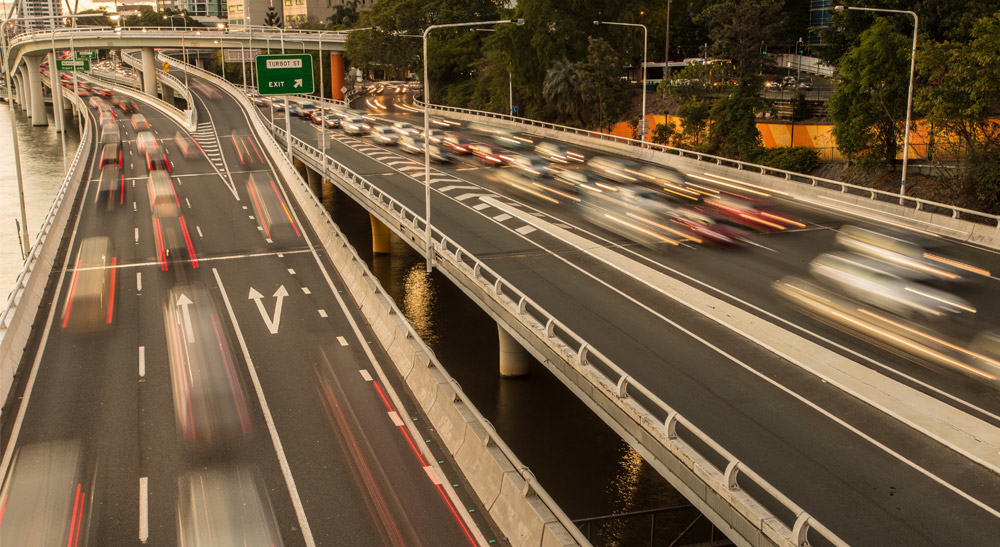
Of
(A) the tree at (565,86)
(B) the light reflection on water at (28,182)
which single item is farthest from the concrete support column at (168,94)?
(A) the tree at (565,86)

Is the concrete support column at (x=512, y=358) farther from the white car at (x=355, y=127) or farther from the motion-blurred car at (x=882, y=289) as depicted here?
the white car at (x=355, y=127)

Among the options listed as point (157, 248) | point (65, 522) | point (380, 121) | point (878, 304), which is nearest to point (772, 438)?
point (878, 304)

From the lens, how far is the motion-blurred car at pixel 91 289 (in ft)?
94.3

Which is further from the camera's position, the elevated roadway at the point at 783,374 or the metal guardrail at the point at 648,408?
the elevated roadway at the point at 783,374

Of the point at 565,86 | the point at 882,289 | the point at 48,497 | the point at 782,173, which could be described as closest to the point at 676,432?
the point at 48,497

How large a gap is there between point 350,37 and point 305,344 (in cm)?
10512

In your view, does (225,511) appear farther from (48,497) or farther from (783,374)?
(783,374)

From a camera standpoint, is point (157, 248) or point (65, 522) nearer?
point (65, 522)

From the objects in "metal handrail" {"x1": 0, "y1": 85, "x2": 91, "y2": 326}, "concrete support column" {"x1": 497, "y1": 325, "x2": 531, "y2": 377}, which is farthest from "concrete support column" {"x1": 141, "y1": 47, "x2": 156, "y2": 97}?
"concrete support column" {"x1": 497, "y1": 325, "x2": 531, "y2": 377}

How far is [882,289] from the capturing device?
29.5 metres

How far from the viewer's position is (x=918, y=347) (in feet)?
78.5

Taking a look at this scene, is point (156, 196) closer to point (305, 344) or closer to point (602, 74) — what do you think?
point (305, 344)

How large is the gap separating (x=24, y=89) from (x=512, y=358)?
15268 centimetres

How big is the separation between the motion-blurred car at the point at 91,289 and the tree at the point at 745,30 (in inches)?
1785
